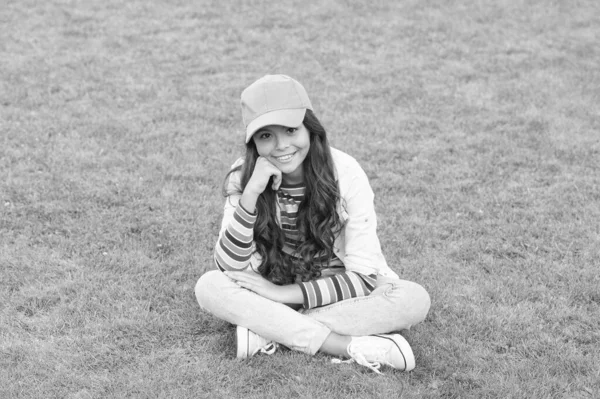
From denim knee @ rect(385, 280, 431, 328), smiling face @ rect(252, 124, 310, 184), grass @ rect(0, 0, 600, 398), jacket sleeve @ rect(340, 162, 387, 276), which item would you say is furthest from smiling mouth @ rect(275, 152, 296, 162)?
grass @ rect(0, 0, 600, 398)

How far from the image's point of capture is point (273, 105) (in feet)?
12.7

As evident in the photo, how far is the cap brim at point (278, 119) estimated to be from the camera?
151 inches

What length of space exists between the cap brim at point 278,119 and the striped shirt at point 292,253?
0.49 meters

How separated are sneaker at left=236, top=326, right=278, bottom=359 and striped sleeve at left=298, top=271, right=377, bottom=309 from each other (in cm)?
29

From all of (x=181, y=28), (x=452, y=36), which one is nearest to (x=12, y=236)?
Answer: (x=181, y=28)

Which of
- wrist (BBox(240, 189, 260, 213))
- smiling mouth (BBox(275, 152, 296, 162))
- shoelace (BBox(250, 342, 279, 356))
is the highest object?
smiling mouth (BBox(275, 152, 296, 162))

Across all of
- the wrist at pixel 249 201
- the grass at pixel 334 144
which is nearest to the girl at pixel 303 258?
the wrist at pixel 249 201

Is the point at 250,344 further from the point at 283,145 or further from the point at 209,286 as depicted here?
the point at 283,145

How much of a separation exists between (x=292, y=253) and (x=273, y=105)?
925 millimetres

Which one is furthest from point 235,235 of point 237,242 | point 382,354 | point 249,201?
point 382,354

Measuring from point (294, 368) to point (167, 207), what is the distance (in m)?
2.34

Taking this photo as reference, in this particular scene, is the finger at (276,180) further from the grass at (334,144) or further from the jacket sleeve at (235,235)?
the grass at (334,144)

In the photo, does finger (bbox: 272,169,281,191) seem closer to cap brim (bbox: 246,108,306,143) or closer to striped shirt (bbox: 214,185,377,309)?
striped shirt (bbox: 214,185,377,309)

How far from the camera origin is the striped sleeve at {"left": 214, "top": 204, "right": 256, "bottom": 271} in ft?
13.1
